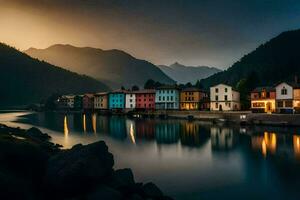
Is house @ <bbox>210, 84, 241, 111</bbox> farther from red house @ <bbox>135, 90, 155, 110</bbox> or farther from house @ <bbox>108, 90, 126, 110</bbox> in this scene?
house @ <bbox>108, 90, 126, 110</bbox>

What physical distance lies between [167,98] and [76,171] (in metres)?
117

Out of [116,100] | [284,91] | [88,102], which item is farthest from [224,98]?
[88,102]

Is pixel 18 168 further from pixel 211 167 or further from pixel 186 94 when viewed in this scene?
pixel 186 94

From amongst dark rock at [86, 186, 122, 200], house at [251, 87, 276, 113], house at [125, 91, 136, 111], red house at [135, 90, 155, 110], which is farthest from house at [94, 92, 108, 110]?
dark rock at [86, 186, 122, 200]

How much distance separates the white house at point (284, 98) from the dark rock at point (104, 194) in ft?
259

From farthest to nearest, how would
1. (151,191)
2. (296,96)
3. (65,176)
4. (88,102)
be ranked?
(88,102), (296,96), (151,191), (65,176)

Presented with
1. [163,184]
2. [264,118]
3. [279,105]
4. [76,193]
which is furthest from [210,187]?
[279,105]

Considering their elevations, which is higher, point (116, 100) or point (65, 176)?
point (116, 100)

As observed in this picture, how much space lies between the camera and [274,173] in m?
35.0

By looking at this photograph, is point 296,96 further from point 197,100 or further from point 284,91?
point 197,100

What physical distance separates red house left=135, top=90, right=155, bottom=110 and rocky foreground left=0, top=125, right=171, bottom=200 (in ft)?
389

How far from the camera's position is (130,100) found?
505 feet

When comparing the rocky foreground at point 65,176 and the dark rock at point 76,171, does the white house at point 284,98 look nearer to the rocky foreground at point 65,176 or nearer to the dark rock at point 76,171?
the rocky foreground at point 65,176

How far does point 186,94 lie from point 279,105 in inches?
1967
